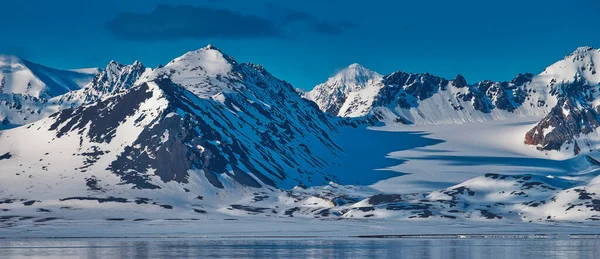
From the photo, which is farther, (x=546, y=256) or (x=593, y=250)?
(x=593, y=250)

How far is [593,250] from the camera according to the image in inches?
7594

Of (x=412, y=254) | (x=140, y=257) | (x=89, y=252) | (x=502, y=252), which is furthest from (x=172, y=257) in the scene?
(x=502, y=252)

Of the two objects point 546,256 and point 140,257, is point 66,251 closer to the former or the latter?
point 140,257

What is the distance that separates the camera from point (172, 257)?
177125 millimetres

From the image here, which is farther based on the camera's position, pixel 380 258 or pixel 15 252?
pixel 15 252

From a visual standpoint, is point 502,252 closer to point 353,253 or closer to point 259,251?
point 353,253

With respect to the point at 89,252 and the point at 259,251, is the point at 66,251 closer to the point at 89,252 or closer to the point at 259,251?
the point at 89,252

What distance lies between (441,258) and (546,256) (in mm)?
17121

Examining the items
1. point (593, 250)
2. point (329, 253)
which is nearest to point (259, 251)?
point (329, 253)

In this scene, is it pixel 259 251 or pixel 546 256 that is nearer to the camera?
pixel 546 256

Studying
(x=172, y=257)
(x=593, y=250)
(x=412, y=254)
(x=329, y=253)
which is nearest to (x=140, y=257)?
(x=172, y=257)

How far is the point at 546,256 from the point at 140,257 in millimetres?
66997

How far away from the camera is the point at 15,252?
189625 mm

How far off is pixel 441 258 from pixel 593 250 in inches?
1323
